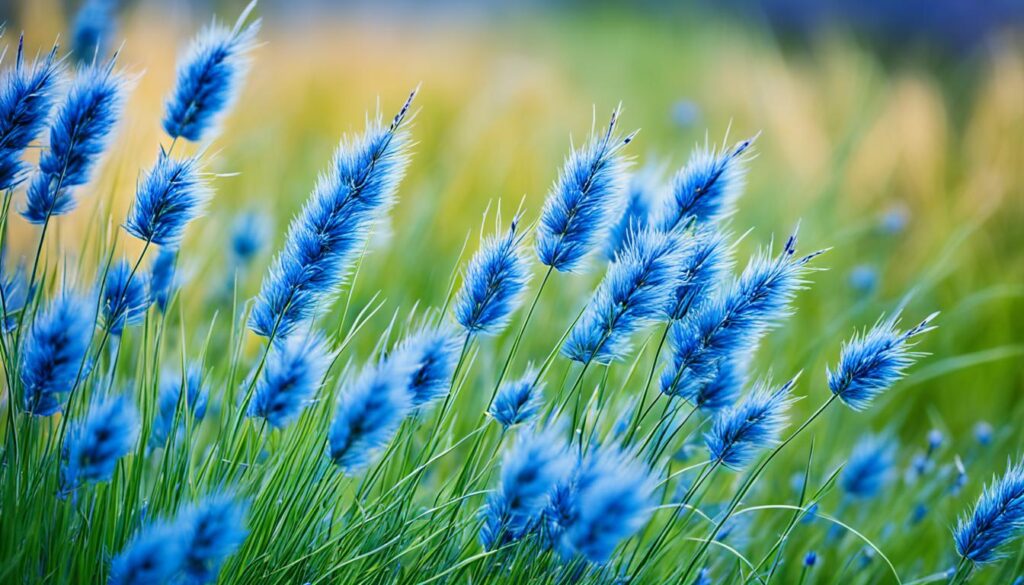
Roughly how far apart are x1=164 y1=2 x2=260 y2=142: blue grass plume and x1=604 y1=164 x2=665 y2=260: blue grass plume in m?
0.57

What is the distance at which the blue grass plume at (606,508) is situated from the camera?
2.41 feet

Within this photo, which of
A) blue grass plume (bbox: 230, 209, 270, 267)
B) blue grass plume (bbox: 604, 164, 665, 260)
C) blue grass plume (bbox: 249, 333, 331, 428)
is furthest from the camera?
blue grass plume (bbox: 230, 209, 270, 267)

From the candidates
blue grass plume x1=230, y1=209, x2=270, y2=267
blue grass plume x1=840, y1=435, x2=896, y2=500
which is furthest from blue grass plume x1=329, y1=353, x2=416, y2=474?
blue grass plume x1=230, y1=209, x2=270, y2=267

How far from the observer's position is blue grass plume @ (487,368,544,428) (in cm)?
103

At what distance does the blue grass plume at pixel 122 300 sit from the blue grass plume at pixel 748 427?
0.73m

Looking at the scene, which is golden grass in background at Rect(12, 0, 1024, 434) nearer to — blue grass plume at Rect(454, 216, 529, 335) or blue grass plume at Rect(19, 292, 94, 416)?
blue grass plume at Rect(19, 292, 94, 416)

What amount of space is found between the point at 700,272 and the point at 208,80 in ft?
2.11

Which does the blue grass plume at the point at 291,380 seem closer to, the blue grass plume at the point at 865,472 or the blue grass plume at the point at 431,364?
the blue grass plume at the point at 431,364

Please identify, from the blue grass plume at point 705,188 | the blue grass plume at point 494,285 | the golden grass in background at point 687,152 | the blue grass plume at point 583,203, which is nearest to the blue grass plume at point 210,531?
the blue grass plume at point 494,285

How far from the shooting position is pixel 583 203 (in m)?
1.00

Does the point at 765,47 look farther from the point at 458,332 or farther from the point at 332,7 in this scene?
the point at 458,332

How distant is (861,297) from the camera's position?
7.77 feet

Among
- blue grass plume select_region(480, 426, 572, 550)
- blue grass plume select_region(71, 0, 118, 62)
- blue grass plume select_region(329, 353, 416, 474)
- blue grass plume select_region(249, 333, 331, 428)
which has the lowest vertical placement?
blue grass plume select_region(480, 426, 572, 550)

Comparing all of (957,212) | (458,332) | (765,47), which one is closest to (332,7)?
(765,47)
